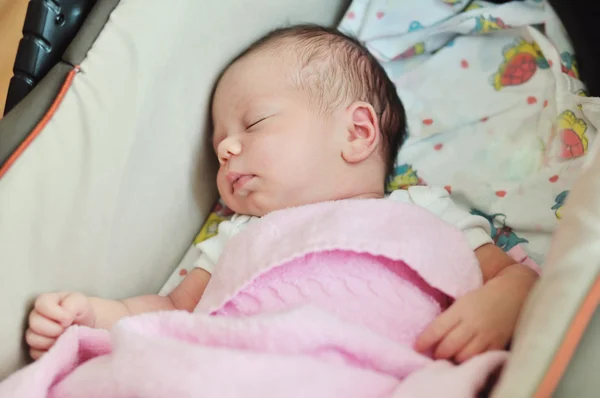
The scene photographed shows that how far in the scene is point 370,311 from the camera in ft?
2.67

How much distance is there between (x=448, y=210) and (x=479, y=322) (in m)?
0.33

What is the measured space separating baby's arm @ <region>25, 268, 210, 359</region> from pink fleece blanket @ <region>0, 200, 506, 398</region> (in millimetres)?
27

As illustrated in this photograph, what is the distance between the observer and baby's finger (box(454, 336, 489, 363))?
2.45 feet

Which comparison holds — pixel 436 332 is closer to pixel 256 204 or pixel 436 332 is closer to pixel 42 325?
pixel 256 204

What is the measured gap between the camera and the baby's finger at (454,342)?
76 centimetres

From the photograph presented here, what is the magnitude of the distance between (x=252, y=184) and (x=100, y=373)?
0.39 meters

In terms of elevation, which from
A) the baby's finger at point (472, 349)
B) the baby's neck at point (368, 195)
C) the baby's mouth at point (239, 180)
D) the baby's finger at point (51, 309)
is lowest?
the baby's finger at point (472, 349)

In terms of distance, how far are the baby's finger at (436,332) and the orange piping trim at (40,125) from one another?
55 cm

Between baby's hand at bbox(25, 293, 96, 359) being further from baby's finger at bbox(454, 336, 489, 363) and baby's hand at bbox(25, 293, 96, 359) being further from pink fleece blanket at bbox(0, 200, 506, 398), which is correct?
baby's finger at bbox(454, 336, 489, 363)

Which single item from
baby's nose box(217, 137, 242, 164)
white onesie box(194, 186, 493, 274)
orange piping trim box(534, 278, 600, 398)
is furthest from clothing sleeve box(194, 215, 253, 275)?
orange piping trim box(534, 278, 600, 398)

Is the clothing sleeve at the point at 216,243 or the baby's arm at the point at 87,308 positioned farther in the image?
the clothing sleeve at the point at 216,243

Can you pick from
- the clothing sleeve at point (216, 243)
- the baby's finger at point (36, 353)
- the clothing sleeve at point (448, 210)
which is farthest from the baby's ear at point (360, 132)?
the baby's finger at point (36, 353)

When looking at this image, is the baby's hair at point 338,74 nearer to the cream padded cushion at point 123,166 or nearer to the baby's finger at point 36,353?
the cream padded cushion at point 123,166

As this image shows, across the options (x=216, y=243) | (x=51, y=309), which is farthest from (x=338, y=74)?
(x=51, y=309)
